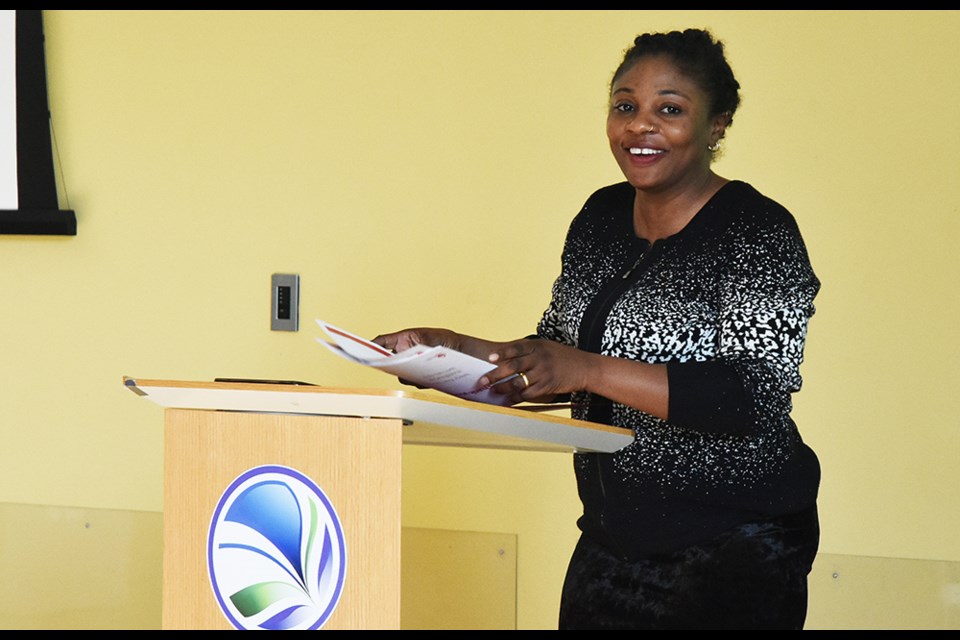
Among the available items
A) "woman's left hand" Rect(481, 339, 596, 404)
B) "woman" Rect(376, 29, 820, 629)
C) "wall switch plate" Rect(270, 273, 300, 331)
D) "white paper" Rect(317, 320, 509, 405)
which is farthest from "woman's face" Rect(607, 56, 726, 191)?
"wall switch plate" Rect(270, 273, 300, 331)

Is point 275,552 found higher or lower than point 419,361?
lower

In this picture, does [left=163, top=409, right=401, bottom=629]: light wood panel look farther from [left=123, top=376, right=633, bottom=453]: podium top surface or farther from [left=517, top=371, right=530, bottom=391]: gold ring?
[left=517, top=371, right=530, bottom=391]: gold ring

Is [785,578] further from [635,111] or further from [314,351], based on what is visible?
[314,351]

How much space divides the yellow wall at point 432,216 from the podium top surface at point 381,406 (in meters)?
1.70

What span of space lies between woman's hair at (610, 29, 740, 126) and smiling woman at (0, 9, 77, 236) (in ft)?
7.34

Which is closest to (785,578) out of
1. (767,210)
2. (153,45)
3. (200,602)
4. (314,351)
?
(767,210)

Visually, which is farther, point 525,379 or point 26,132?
point 26,132

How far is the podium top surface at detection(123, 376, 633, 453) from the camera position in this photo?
1419 millimetres

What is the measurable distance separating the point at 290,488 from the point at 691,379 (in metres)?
0.61

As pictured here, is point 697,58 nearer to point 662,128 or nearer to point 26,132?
point 662,128

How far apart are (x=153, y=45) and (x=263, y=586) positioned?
99.5 inches

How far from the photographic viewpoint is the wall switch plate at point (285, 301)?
3502mm

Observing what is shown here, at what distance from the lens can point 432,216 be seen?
3.37 metres

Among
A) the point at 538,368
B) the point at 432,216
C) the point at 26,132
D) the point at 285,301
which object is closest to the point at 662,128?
the point at 538,368
